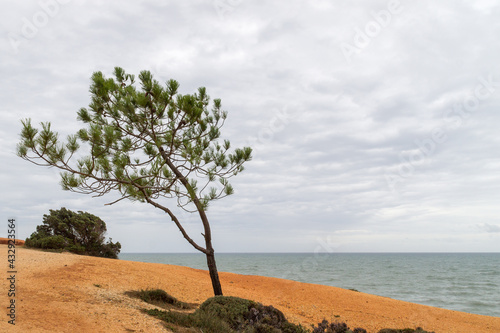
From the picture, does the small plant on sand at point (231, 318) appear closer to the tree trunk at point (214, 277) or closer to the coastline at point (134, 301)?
the coastline at point (134, 301)

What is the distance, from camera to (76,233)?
76.5ft

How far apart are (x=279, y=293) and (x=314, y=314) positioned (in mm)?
3737

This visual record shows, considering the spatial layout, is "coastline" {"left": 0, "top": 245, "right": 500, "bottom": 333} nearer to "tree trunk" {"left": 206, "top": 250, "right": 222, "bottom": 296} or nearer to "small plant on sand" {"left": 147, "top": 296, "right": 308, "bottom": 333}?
"small plant on sand" {"left": 147, "top": 296, "right": 308, "bottom": 333}

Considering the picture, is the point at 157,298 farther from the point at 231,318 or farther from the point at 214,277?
the point at 231,318

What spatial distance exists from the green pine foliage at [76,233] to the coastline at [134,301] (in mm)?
8298

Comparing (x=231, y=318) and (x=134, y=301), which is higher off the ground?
(x=134, y=301)

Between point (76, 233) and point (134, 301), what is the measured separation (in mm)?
16929

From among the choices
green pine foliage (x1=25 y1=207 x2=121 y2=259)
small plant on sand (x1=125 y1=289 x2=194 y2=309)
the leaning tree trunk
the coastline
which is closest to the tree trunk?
the leaning tree trunk

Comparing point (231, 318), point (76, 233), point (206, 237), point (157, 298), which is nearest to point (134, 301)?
point (157, 298)

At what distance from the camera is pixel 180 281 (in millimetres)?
14680

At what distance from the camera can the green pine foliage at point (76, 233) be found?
70.9 ft

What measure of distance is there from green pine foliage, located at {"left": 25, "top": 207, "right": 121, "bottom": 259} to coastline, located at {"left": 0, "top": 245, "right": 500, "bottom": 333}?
27.2ft

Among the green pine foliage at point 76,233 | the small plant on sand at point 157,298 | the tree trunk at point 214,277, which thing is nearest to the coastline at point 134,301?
the small plant on sand at point 157,298

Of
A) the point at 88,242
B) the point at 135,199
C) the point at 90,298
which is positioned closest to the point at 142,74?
the point at 135,199
